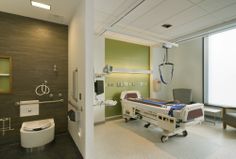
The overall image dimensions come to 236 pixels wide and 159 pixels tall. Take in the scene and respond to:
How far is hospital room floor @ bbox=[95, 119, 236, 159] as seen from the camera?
2.29 metres

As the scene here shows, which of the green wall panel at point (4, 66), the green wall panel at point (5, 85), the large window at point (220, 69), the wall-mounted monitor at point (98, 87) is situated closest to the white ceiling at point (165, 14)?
the large window at point (220, 69)

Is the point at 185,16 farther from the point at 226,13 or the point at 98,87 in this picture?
the point at 98,87

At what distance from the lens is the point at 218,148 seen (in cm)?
251

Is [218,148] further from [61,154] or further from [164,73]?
[164,73]

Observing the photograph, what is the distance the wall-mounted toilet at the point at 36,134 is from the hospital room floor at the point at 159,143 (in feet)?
3.23

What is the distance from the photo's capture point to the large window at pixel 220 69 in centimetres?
380

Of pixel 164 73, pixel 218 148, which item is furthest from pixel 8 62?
pixel 164 73

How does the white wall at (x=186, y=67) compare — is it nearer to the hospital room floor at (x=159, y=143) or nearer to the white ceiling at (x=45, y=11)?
the hospital room floor at (x=159, y=143)

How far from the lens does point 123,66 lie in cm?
465

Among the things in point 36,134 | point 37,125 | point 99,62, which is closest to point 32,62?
point 37,125

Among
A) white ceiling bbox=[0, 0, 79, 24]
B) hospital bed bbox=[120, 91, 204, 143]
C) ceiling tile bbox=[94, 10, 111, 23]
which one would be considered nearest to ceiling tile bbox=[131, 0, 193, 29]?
ceiling tile bbox=[94, 10, 111, 23]

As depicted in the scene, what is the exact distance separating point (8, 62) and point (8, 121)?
1.21 meters

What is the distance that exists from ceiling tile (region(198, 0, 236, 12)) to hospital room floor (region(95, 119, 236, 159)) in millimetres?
2852

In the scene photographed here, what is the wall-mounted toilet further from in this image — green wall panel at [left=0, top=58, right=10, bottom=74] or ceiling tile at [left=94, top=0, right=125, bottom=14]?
ceiling tile at [left=94, top=0, right=125, bottom=14]
